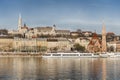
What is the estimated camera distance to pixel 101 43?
3984 inches

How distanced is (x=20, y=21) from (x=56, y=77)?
9516 cm

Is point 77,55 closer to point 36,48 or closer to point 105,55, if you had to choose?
point 105,55

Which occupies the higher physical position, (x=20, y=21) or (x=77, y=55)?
(x=20, y=21)

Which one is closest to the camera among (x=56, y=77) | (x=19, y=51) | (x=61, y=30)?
(x=56, y=77)

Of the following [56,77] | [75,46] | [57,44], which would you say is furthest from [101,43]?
[56,77]

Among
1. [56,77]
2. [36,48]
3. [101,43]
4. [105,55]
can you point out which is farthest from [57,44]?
[56,77]

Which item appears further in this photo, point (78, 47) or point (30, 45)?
point (30, 45)

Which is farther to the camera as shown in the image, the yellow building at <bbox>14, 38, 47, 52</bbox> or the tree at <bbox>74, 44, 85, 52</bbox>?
the yellow building at <bbox>14, 38, 47, 52</bbox>

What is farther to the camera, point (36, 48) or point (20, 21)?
point (20, 21)

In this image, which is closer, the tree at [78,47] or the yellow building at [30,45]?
the tree at [78,47]

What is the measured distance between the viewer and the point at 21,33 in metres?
124

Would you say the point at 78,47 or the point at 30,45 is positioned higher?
the point at 30,45

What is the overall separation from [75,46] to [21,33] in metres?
24.1

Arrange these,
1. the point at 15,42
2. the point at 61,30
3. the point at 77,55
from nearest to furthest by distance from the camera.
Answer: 1. the point at 77,55
2. the point at 15,42
3. the point at 61,30
